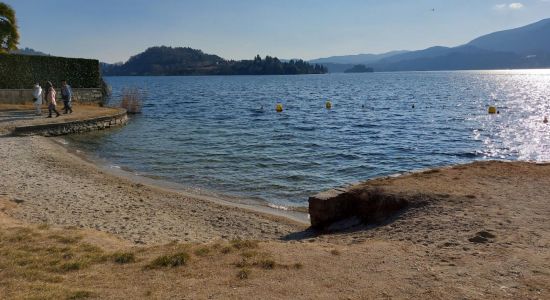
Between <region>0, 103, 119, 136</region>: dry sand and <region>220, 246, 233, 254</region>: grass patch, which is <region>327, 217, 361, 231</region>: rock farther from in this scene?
<region>0, 103, 119, 136</region>: dry sand

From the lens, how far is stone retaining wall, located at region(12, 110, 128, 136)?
68.9 ft

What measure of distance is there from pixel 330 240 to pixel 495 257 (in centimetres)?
255

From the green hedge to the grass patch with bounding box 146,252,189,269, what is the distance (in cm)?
2759

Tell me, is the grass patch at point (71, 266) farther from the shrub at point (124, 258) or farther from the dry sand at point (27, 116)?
the dry sand at point (27, 116)

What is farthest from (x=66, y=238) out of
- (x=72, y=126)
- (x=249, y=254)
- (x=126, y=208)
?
(x=72, y=126)

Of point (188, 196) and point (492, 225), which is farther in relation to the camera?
point (188, 196)

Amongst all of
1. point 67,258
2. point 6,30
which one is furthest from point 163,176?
point 6,30

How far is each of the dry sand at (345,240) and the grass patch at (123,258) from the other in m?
0.12

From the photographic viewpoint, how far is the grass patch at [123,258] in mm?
6481

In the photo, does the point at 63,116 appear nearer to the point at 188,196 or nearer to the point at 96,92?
the point at 96,92

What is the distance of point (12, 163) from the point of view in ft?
47.8

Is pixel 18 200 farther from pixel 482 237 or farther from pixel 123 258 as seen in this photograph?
pixel 482 237

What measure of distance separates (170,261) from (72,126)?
64.7ft

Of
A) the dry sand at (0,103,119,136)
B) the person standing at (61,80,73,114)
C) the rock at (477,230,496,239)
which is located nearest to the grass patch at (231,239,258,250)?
the rock at (477,230,496,239)
